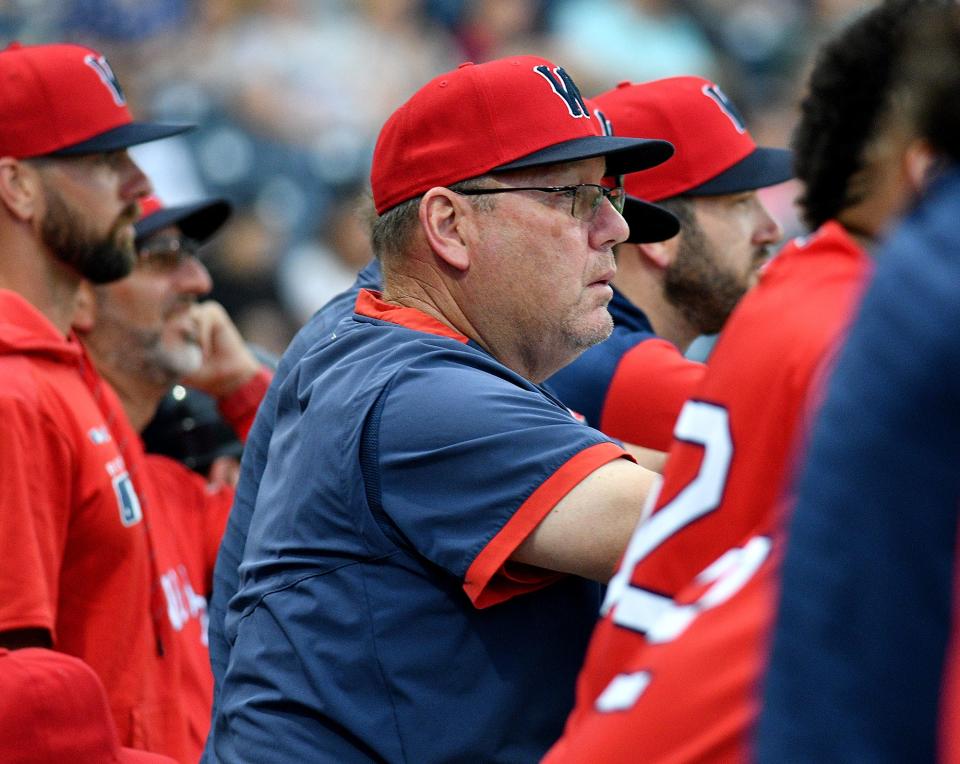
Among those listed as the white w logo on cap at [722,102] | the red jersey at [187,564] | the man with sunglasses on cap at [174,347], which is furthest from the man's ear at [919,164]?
the man with sunglasses on cap at [174,347]

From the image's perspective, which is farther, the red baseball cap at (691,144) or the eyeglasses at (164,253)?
the eyeglasses at (164,253)

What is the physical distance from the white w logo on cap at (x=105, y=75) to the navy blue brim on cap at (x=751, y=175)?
152cm

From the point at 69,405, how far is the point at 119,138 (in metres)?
Result: 0.87

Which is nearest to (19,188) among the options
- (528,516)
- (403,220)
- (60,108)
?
(60,108)

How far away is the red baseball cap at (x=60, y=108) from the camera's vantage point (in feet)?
12.0

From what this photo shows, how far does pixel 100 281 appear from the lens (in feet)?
12.3

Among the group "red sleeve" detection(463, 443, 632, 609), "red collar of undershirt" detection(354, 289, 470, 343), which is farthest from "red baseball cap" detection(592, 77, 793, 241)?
"red sleeve" detection(463, 443, 632, 609)

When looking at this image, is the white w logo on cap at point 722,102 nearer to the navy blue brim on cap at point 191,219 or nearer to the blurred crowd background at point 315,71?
the navy blue brim on cap at point 191,219

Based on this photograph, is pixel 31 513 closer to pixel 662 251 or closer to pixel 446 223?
pixel 446 223

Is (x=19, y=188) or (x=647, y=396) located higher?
(x=19, y=188)

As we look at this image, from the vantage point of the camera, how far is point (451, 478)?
6.55ft

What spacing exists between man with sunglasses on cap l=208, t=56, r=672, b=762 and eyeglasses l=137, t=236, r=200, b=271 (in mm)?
2240

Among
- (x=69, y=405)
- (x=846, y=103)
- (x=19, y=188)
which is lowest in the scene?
(x=69, y=405)

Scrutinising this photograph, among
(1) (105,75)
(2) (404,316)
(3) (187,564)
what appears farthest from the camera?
(3) (187,564)
